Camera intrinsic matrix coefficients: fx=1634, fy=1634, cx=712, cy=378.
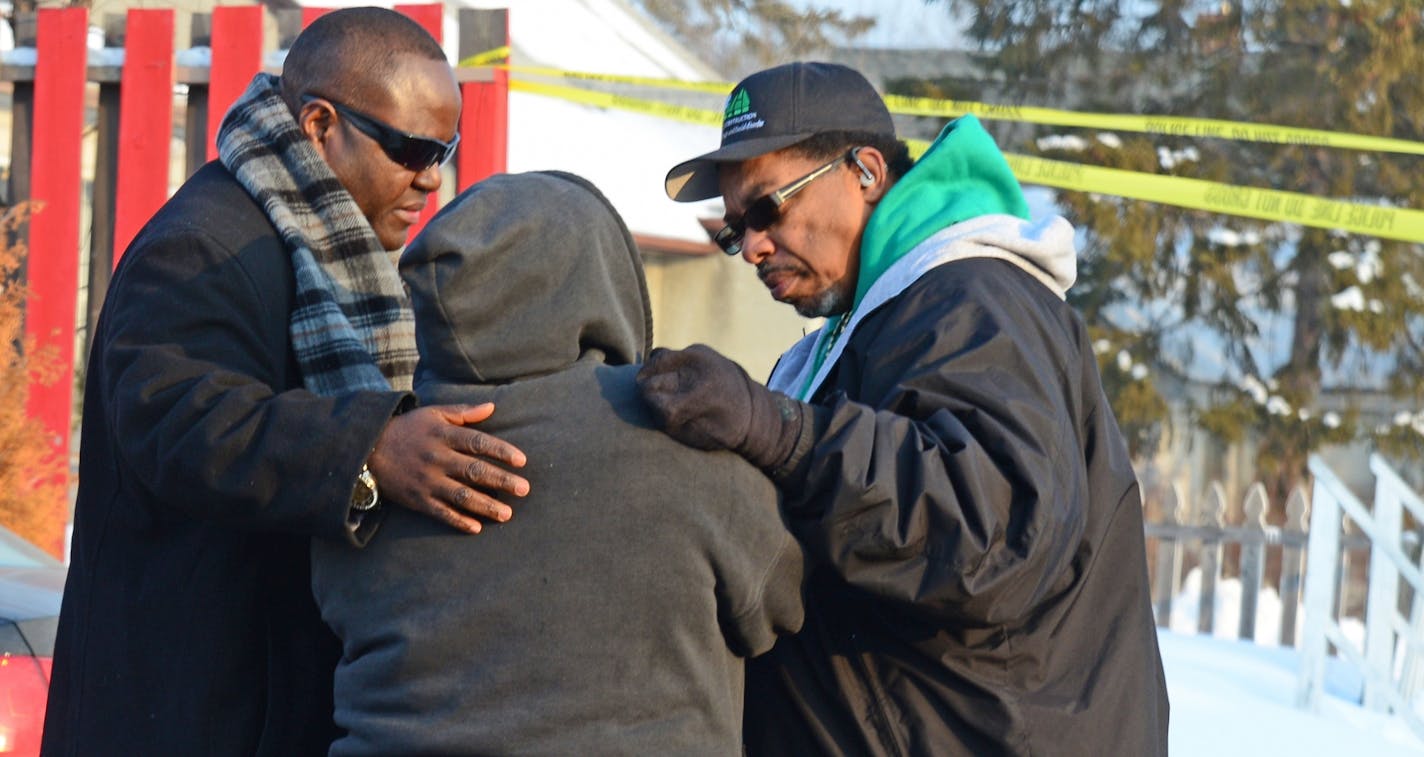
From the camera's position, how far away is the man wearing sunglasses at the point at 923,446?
192 cm

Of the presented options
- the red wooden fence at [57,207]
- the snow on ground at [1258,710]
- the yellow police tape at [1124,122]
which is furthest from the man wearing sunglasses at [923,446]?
the red wooden fence at [57,207]

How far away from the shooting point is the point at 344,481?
1936 millimetres

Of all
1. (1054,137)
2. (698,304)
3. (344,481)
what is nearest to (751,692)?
(344,481)

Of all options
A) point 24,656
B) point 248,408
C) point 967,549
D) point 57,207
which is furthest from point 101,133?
point 967,549

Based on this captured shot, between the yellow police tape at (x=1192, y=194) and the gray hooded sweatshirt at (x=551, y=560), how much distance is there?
6682 millimetres

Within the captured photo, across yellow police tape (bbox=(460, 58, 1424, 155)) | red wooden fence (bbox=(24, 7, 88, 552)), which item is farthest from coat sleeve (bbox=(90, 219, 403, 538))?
red wooden fence (bbox=(24, 7, 88, 552))

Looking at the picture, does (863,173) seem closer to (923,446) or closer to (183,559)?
(923,446)

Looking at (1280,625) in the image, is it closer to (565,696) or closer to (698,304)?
(698,304)

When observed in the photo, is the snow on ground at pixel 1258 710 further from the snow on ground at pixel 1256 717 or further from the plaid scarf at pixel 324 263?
the plaid scarf at pixel 324 263

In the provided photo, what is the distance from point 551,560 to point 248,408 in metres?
0.49

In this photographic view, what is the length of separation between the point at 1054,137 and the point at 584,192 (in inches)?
518

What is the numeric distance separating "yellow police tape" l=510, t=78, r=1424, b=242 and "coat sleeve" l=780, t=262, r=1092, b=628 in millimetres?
6612

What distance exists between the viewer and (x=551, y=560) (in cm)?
183

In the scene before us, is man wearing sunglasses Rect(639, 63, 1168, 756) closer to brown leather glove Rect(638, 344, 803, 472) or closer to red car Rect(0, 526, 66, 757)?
brown leather glove Rect(638, 344, 803, 472)
